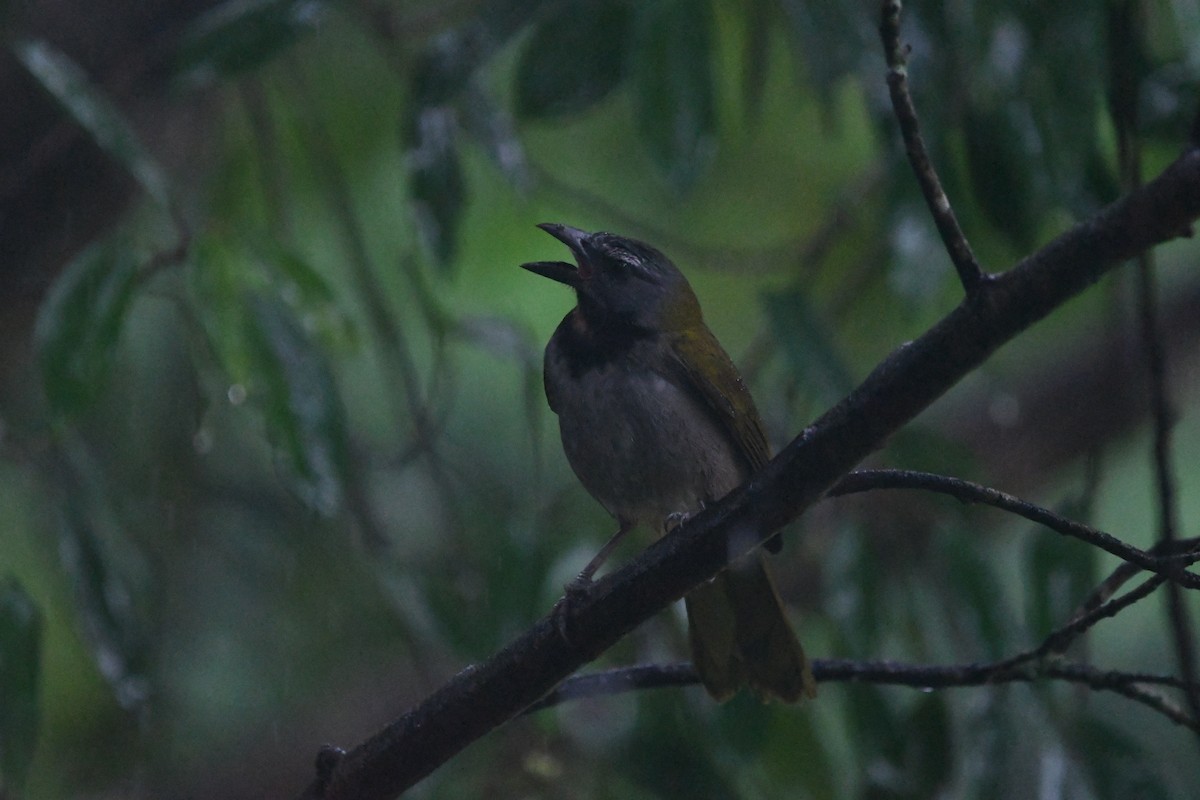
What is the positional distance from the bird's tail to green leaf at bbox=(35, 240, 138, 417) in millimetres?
1483

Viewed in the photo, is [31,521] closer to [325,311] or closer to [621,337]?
[325,311]

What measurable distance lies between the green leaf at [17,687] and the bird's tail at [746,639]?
1.49 metres

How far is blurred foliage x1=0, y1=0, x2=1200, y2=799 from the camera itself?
3303mm

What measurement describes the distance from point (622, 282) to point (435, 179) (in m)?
0.58

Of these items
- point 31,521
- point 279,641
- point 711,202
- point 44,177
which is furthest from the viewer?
point 711,202

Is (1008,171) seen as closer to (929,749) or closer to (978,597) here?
(978,597)

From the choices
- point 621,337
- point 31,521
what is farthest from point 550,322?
point 621,337

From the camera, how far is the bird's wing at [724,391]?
11.6ft

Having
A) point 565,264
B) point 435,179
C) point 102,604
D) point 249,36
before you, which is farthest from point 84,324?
point 565,264

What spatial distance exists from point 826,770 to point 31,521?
136 inches

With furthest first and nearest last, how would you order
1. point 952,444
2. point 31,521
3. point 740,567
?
point 31,521 < point 952,444 < point 740,567

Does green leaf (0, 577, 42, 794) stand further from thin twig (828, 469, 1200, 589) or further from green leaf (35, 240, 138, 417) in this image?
thin twig (828, 469, 1200, 589)

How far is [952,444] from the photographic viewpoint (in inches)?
158

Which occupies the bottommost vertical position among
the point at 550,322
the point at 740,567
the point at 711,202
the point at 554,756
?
the point at 554,756
